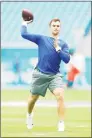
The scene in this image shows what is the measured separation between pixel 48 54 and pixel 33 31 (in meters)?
22.9

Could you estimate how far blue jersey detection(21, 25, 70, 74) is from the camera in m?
11.1

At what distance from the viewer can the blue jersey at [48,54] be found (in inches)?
436

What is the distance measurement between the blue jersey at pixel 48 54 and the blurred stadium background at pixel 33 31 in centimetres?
1779

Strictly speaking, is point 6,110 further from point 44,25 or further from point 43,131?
point 44,25

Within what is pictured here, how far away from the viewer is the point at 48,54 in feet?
36.6

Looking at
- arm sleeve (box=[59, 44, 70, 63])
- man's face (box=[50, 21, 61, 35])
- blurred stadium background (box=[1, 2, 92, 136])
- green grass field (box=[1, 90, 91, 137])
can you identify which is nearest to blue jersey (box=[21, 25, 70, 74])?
arm sleeve (box=[59, 44, 70, 63])

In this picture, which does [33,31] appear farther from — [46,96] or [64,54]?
[64,54]

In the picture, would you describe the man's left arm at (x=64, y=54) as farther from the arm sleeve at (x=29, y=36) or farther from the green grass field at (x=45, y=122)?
the green grass field at (x=45, y=122)

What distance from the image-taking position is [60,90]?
1113 cm

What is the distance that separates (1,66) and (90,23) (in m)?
5.11

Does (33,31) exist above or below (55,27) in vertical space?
above

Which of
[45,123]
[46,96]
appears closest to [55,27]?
[45,123]

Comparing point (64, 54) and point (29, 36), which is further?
point (29, 36)

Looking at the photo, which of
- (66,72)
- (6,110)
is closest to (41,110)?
(6,110)
